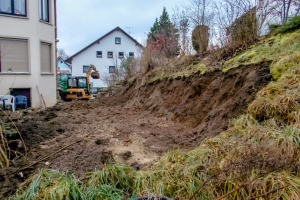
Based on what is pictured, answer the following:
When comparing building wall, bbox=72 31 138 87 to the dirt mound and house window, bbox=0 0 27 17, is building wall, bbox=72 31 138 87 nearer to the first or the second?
house window, bbox=0 0 27 17

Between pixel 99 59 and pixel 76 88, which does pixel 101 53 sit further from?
pixel 76 88

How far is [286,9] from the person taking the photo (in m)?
7.75

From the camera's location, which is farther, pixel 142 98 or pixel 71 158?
pixel 142 98

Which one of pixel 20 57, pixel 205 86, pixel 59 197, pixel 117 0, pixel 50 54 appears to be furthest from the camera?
pixel 117 0

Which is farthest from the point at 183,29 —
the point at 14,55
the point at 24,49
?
the point at 14,55

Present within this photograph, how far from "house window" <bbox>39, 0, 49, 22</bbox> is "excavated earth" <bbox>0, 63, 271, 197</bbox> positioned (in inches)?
322

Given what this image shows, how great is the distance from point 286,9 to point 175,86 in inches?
172

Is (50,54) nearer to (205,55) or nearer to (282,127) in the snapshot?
(205,55)

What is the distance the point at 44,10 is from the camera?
46.2ft

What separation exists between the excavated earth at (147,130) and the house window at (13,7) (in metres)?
7.40

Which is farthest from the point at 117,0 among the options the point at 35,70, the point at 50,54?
the point at 35,70

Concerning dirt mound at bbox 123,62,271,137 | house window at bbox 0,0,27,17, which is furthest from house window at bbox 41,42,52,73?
dirt mound at bbox 123,62,271,137

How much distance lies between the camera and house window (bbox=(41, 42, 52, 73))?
13641mm

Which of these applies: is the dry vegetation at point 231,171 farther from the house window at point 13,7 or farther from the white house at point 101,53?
the white house at point 101,53
